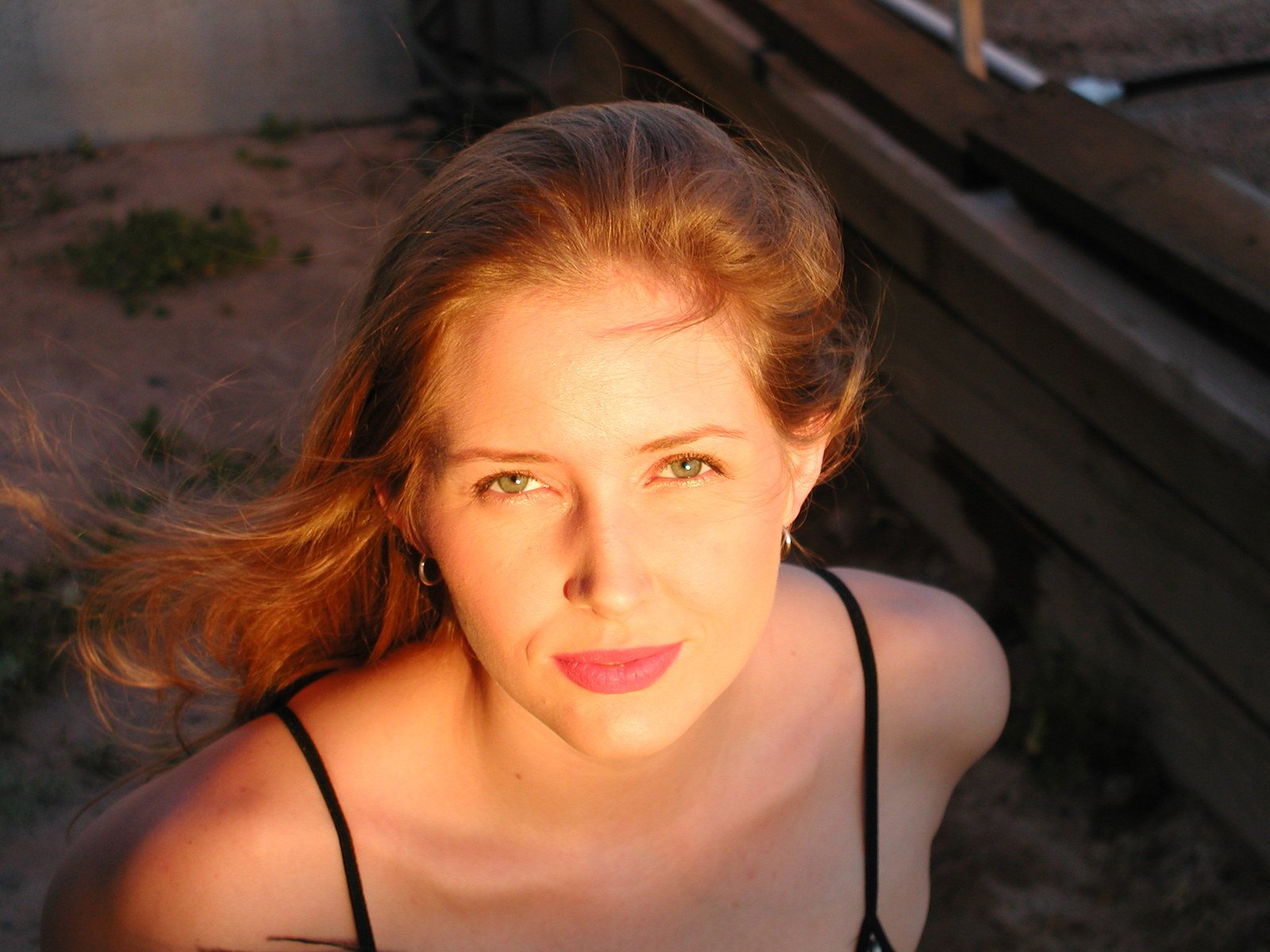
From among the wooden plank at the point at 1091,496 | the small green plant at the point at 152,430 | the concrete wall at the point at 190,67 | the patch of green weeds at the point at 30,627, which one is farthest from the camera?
the concrete wall at the point at 190,67

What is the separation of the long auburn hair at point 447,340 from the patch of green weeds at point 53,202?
3.89 meters

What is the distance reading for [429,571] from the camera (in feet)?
5.56

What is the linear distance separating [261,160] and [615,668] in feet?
16.9

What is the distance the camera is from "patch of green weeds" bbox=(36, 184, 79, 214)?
17.4 ft

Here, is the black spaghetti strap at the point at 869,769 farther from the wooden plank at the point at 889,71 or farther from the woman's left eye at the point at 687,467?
the wooden plank at the point at 889,71

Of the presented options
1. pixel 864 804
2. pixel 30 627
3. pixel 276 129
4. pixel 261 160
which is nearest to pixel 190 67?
pixel 261 160

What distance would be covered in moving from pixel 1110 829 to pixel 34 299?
4.11m

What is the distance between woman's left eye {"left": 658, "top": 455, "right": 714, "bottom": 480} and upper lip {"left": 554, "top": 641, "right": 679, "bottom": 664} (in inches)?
7.6

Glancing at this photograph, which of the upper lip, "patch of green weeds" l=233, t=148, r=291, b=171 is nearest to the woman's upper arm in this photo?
the upper lip

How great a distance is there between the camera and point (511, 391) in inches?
54.1

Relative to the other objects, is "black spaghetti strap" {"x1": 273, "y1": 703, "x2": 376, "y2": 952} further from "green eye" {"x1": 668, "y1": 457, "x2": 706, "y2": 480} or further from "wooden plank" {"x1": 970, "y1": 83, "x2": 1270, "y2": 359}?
"wooden plank" {"x1": 970, "y1": 83, "x2": 1270, "y2": 359}

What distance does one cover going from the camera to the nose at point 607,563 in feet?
4.46

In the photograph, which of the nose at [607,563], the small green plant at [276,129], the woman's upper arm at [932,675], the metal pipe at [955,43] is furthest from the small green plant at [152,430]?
the nose at [607,563]

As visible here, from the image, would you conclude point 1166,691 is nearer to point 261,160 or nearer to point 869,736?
point 869,736
